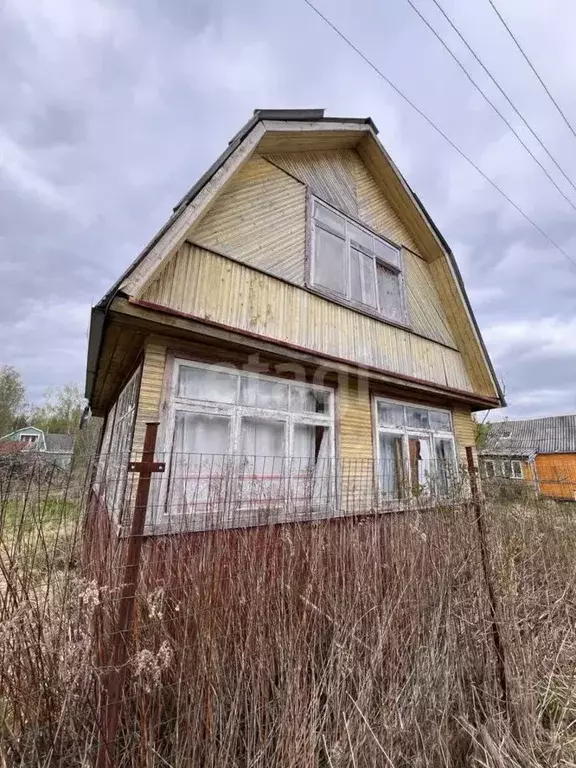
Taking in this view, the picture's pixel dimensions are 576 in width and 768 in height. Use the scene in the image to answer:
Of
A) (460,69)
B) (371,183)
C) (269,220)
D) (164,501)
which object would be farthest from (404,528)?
(371,183)

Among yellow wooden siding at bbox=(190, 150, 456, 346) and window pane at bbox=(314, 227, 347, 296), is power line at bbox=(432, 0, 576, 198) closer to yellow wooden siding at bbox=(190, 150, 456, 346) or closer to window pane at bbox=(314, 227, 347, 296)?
yellow wooden siding at bbox=(190, 150, 456, 346)

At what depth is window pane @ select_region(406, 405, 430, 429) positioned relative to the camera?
702 cm

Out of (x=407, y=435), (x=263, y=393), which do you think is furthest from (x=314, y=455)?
(x=407, y=435)

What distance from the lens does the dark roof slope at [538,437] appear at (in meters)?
27.2

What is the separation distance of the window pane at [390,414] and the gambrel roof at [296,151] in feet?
7.25

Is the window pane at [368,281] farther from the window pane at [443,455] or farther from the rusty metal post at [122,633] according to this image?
the rusty metal post at [122,633]

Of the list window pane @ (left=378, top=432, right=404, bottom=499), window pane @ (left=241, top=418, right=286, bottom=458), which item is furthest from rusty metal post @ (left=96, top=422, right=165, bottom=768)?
window pane @ (left=378, top=432, right=404, bottom=499)

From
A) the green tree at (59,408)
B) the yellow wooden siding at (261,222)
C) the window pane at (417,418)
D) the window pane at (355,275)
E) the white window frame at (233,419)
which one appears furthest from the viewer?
the green tree at (59,408)

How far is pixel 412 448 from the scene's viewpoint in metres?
6.90

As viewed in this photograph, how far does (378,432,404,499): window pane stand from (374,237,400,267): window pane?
372cm

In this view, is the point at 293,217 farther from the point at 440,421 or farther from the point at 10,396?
the point at 10,396

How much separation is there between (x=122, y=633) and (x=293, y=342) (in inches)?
160

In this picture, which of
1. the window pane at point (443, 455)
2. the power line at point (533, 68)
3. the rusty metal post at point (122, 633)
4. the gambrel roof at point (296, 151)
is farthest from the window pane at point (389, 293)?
the rusty metal post at point (122, 633)

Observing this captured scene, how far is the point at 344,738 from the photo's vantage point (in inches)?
76.6
